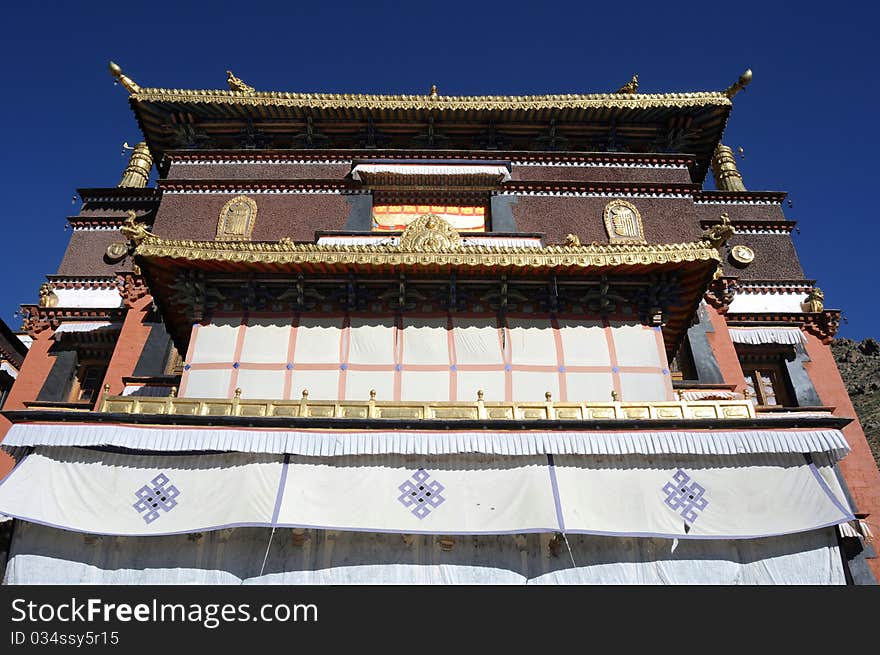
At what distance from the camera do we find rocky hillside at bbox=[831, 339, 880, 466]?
36969 millimetres

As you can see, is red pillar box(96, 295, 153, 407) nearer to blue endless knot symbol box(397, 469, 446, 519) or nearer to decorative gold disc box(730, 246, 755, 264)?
blue endless knot symbol box(397, 469, 446, 519)

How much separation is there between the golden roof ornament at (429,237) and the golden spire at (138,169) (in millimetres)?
13519

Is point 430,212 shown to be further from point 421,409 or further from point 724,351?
point 724,351

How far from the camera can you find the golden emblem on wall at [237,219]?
18016mm

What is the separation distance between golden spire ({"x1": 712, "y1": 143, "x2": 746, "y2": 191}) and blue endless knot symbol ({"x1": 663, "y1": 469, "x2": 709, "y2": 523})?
54.0 ft

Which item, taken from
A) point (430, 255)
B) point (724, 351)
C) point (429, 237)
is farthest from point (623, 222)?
point (430, 255)

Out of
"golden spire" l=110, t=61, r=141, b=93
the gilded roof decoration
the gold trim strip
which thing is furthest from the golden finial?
"golden spire" l=110, t=61, r=141, b=93

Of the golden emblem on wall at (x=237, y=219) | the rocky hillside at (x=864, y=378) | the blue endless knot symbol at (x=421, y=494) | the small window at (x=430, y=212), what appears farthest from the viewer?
the rocky hillside at (x=864, y=378)

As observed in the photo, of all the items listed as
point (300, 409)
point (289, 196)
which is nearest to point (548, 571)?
point (300, 409)

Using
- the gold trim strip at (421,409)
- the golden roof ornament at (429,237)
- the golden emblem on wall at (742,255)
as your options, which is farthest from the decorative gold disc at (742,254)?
the gold trim strip at (421,409)

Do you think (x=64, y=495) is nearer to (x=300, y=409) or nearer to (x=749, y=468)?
(x=300, y=409)

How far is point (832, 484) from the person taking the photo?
1034 centimetres

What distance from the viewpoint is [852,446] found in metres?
16.1

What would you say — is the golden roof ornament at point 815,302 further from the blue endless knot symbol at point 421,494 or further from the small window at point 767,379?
the blue endless knot symbol at point 421,494
